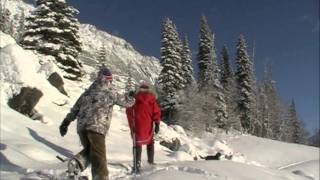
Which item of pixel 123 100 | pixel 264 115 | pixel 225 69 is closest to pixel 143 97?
pixel 123 100

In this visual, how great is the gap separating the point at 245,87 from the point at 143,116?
55915 mm

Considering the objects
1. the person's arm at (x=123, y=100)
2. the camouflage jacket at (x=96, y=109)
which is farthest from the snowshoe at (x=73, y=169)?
the person's arm at (x=123, y=100)

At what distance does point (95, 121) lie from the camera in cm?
808

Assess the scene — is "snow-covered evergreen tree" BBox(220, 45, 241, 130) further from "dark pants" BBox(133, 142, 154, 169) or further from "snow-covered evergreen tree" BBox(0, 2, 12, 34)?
"dark pants" BBox(133, 142, 154, 169)

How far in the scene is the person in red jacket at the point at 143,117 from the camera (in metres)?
10.5

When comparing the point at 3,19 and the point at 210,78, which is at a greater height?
the point at 3,19

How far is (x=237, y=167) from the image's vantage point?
10.4m

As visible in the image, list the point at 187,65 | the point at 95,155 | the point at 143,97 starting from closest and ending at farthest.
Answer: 1. the point at 95,155
2. the point at 143,97
3. the point at 187,65

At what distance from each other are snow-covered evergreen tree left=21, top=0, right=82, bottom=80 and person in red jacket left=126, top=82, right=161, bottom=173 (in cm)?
2083

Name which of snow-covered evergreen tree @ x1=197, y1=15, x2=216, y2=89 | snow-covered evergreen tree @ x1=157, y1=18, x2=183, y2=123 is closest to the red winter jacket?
snow-covered evergreen tree @ x1=157, y1=18, x2=183, y2=123

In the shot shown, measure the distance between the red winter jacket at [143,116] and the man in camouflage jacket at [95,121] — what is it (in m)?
2.06

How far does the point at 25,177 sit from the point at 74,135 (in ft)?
24.5

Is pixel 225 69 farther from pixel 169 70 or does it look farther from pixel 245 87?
pixel 169 70

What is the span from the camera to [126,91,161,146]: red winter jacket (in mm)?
10477
